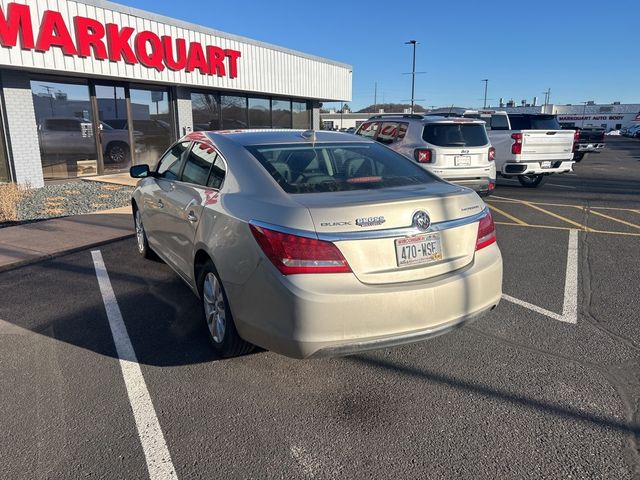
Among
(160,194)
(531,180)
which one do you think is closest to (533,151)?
(531,180)

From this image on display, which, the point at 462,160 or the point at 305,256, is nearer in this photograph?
the point at 305,256

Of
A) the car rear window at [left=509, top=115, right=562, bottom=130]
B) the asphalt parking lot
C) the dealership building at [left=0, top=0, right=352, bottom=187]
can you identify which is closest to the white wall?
the dealership building at [left=0, top=0, right=352, bottom=187]

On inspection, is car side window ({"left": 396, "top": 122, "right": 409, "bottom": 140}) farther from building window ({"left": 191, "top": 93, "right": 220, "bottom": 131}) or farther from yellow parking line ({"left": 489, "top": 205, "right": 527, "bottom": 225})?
building window ({"left": 191, "top": 93, "right": 220, "bottom": 131})

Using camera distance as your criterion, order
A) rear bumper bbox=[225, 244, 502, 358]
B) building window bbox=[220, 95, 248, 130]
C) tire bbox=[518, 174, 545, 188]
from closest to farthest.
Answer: rear bumper bbox=[225, 244, 502, 358] → tire bbox=[518, 174, 545, 188] → building window bbox=[220, 95, 248, 130]

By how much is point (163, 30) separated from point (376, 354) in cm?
1326

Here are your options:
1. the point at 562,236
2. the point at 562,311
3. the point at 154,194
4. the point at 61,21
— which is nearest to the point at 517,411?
the point at 562,311

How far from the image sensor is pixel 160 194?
4.63 metres

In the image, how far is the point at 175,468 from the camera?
2373 millimetres

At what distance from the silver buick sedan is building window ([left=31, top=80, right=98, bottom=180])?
35.1 feet

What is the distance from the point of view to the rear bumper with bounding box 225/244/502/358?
2.63m

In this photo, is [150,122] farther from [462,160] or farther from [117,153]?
[462,160]

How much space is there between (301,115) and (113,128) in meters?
10.7

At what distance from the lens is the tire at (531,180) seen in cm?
1305

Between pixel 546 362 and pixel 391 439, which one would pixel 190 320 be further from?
pixel 546 362
